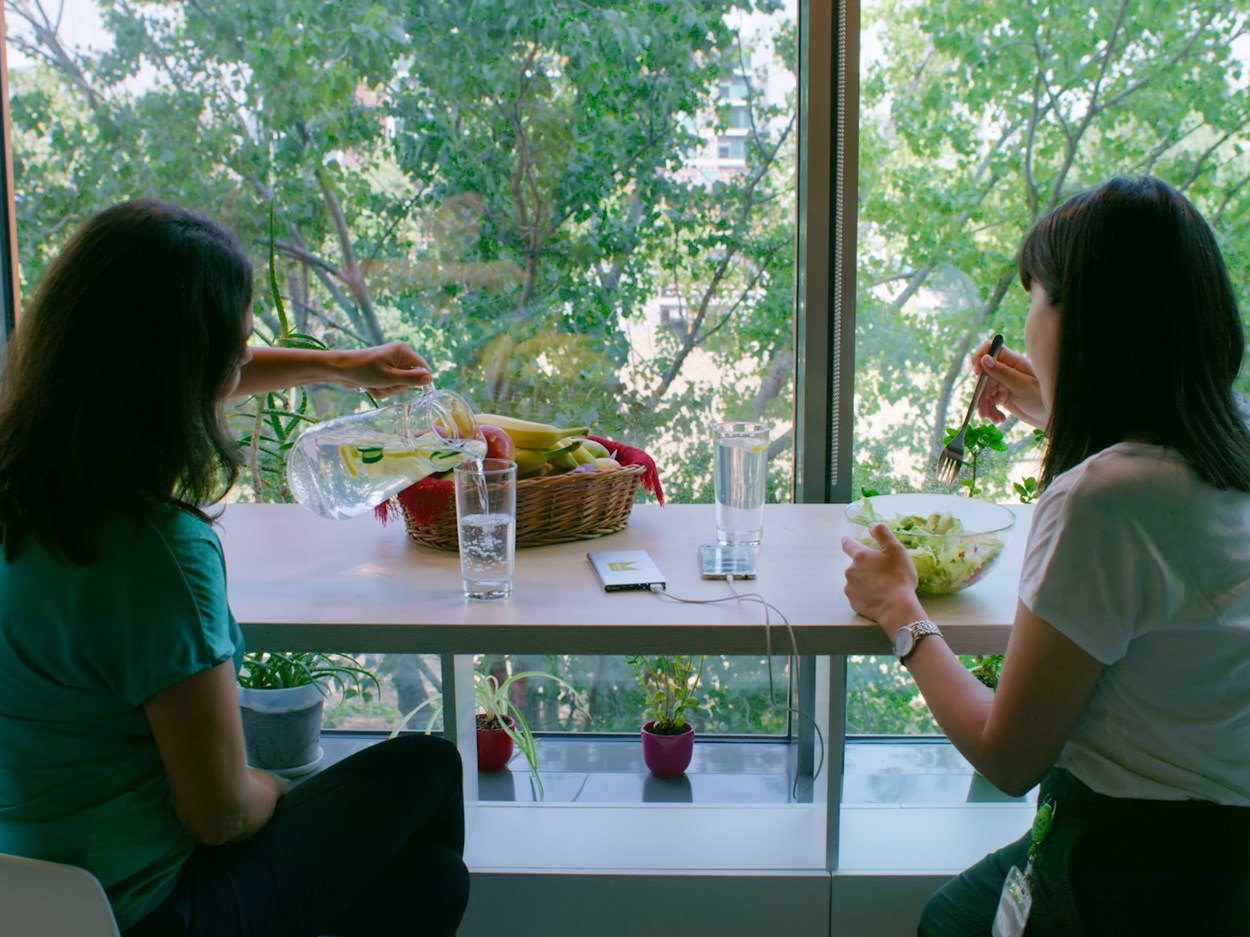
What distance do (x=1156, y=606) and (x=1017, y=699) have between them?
5.6 inches

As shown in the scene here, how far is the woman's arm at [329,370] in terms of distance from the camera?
5.36 ft

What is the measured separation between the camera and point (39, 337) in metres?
1.02

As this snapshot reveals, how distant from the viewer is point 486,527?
4.36ft

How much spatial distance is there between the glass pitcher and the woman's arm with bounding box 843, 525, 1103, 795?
0.63m

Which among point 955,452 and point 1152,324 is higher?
point 1152,324

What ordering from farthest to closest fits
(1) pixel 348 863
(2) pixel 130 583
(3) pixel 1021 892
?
(1) pixel 348 863 < (3) pixel 1021 892 < (2) pixel 130 583

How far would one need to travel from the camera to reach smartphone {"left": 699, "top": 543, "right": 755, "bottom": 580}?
4.60 ft

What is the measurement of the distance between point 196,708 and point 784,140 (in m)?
1.50

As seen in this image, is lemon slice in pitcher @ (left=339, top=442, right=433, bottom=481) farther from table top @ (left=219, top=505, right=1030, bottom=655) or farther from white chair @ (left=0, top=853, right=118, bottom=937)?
white chair @ (left=0, top=853, right=118, bottom=937)

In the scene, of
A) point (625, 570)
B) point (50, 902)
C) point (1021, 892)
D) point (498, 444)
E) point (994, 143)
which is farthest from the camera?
point (994, 143)

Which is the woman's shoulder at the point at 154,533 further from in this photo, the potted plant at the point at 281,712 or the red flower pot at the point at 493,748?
the red flower pot at the point at 493,748

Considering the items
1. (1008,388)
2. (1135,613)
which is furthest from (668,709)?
(1135,613)

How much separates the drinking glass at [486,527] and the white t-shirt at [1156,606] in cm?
59

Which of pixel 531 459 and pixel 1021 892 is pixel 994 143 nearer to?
pixel 531 459
